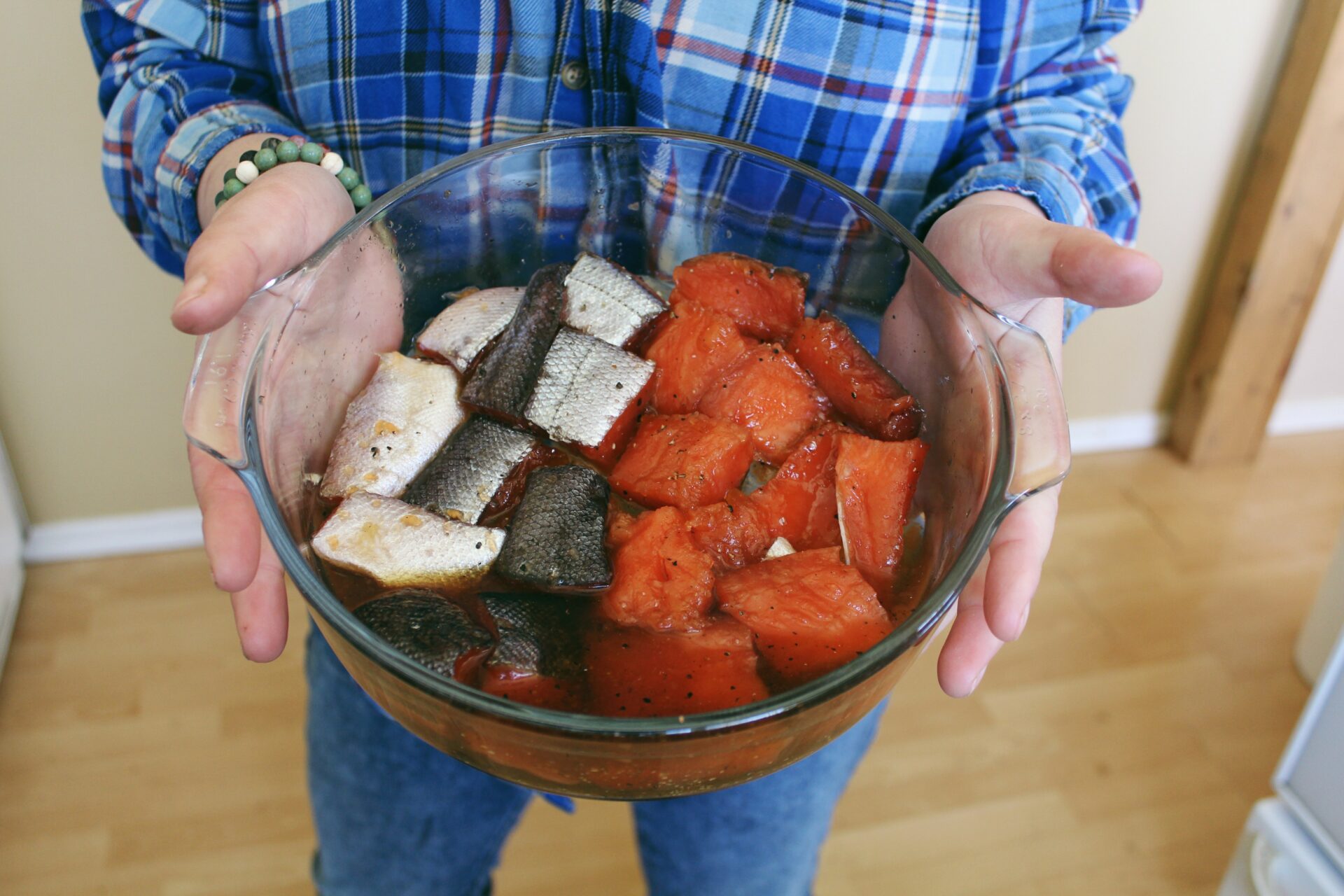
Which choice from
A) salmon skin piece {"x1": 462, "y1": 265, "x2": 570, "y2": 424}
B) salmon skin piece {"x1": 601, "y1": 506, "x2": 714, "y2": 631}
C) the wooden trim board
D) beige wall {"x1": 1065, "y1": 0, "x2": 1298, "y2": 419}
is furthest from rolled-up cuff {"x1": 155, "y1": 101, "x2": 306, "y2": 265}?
the wooden trim board

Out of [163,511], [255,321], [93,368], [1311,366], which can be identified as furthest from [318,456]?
[1311,366]

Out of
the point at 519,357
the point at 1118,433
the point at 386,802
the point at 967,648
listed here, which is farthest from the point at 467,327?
the point at 1118,433

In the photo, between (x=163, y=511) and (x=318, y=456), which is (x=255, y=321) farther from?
(x=163, y=511)

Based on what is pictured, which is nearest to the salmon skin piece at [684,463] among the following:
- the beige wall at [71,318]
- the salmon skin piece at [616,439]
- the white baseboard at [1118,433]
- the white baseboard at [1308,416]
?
the salmon skin piece at [616,439]

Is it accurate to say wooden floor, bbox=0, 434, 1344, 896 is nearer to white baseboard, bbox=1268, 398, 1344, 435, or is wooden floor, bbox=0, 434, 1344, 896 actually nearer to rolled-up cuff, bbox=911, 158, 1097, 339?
white baseboard, bbox=1268, 398, 1344, 435

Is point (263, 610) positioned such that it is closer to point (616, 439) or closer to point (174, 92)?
point (616, 439)
